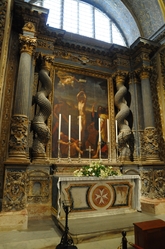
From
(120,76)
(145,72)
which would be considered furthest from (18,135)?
(145,72)

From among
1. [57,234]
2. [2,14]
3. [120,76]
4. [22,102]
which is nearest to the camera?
[57,234]

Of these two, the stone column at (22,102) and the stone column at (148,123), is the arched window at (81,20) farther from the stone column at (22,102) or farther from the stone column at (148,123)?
the stone column at (148,123)

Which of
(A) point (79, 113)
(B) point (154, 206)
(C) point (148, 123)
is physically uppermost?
(A) point (79, 113)

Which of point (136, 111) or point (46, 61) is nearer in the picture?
point (46, 61)

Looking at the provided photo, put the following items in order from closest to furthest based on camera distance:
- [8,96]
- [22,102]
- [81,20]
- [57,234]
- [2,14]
A: [57,234] < [2,14] < [22,102] < [8,96] < [81,20]

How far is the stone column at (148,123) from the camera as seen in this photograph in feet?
21.4

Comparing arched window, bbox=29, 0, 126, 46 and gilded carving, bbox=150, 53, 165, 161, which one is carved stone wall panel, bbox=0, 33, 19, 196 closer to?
arched window, bbox=29, 0, 126, 46

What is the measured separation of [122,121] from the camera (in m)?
7.10

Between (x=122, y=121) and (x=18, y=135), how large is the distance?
376 cm

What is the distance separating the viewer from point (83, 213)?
4.74 metres

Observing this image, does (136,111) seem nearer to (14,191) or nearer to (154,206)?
(154,206)

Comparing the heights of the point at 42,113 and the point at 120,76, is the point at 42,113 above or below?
below

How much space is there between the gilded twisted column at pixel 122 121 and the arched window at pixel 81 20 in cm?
283

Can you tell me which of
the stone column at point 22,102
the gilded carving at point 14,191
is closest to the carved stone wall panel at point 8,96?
the stone column at point 22,102
